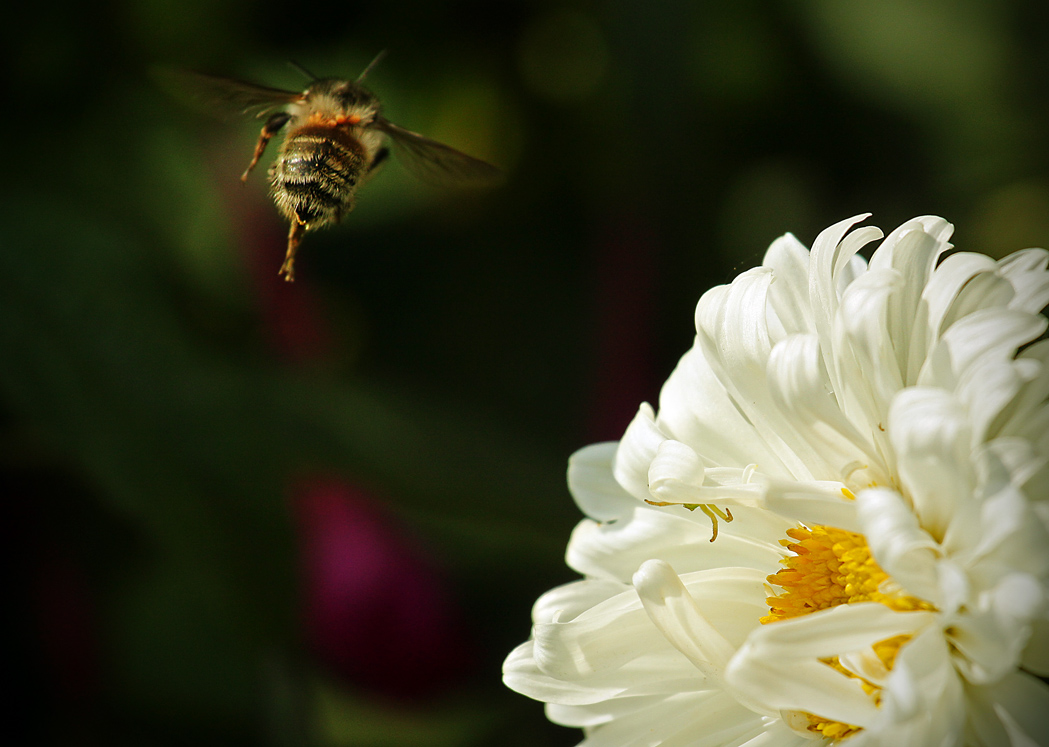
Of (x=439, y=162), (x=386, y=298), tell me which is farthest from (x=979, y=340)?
(x=386, y=298)

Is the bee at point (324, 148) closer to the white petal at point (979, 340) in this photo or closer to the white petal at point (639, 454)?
the white petal at point (639, 454)

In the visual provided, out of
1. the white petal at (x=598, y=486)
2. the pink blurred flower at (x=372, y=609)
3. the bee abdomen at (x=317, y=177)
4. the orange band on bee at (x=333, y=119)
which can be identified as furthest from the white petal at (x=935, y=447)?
the pink blurred flower at (x=372, y=609)

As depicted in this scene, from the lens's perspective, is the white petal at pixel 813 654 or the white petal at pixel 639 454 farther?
the white petal at pixel 639 454

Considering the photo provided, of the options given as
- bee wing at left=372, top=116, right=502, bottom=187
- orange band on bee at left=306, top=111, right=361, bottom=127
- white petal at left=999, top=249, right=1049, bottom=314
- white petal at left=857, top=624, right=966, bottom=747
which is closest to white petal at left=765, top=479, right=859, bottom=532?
white petal at left=857, top=624, right=966, bottom=747

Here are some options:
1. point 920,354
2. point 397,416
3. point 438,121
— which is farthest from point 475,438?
point 920,354

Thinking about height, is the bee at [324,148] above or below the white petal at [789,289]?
above

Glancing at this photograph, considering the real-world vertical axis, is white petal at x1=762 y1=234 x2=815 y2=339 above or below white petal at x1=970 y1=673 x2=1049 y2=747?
above

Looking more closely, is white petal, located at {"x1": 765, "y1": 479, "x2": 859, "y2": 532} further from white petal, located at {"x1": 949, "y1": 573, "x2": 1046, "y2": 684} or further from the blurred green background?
the blurred green background

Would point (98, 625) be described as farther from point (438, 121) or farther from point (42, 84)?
point (438, 121)
